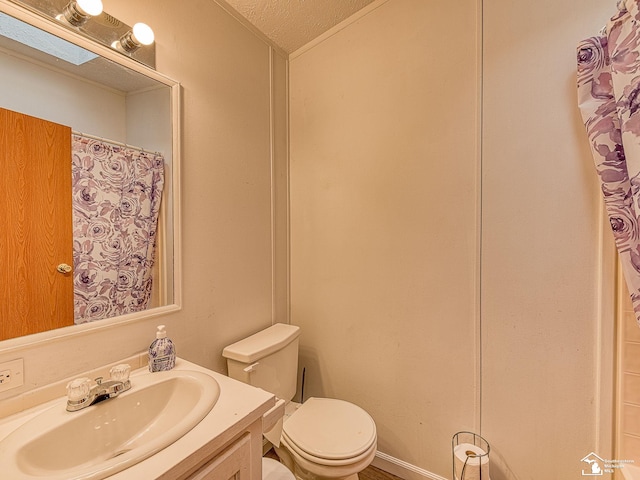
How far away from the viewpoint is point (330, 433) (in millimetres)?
1270

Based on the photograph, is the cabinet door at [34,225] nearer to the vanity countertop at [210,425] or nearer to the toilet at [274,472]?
the vanity countertop at [210,425]

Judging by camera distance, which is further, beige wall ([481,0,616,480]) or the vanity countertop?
beige wall ([481,0,616,480])

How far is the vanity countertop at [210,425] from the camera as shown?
61cm

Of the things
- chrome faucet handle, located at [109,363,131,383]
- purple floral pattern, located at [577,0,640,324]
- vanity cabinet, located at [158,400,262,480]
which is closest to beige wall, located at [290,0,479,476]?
purple floral pattern, located at [577,0,640,324]

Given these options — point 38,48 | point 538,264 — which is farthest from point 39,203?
point 538,264

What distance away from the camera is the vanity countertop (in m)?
0.61

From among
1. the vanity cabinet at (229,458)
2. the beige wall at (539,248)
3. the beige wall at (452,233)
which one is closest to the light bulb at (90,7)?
the beige wall at (452,233)

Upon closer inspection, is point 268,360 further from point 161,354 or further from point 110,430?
point 110,430

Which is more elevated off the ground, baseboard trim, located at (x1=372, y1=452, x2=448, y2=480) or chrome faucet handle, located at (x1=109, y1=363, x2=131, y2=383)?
chrome faucet handle, located at (x1=109, y1=363, x2=131, y2=383)

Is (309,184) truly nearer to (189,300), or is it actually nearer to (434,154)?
(434,154)

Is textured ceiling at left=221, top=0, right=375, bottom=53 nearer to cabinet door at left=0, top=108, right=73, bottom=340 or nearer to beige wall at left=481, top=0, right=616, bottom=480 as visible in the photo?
beige wall at left=481, top=0, right=616, bottom=480

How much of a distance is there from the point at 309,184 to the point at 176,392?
126 centimetres

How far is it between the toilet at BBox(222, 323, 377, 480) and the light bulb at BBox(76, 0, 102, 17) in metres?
1.35

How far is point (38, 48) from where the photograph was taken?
881 millimetres
